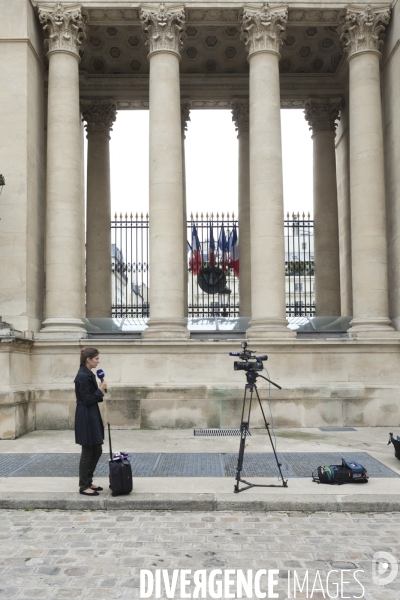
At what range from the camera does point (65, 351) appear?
19.0m

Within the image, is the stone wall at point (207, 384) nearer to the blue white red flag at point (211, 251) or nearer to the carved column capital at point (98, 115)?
the blue white red flag at point (211, 251)

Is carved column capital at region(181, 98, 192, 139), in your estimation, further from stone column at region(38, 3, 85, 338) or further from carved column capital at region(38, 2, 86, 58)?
carved column capital at region(38, 2, 86, 58)

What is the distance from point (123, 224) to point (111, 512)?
22576mm

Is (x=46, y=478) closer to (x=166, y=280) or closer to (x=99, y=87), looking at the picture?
(x=166, y=280)

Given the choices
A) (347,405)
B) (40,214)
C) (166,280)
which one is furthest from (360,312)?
(40,214)

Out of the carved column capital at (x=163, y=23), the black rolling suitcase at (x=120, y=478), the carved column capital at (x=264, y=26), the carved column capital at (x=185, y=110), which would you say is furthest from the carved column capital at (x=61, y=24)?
the black rolling suitcase at (x=120, y=478)

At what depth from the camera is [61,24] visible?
2034 cm

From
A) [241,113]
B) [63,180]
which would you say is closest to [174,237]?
[63,180]

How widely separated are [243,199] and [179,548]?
20915 millimetres

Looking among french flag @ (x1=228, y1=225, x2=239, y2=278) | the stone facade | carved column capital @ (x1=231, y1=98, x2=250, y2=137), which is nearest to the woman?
the stone facade

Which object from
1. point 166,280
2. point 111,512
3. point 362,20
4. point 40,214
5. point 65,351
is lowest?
point 111,512

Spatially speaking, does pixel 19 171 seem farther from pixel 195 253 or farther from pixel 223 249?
pixel 223 249

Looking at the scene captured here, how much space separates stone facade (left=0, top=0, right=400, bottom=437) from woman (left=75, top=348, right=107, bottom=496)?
7248 mm

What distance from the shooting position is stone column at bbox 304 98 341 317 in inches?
1054
